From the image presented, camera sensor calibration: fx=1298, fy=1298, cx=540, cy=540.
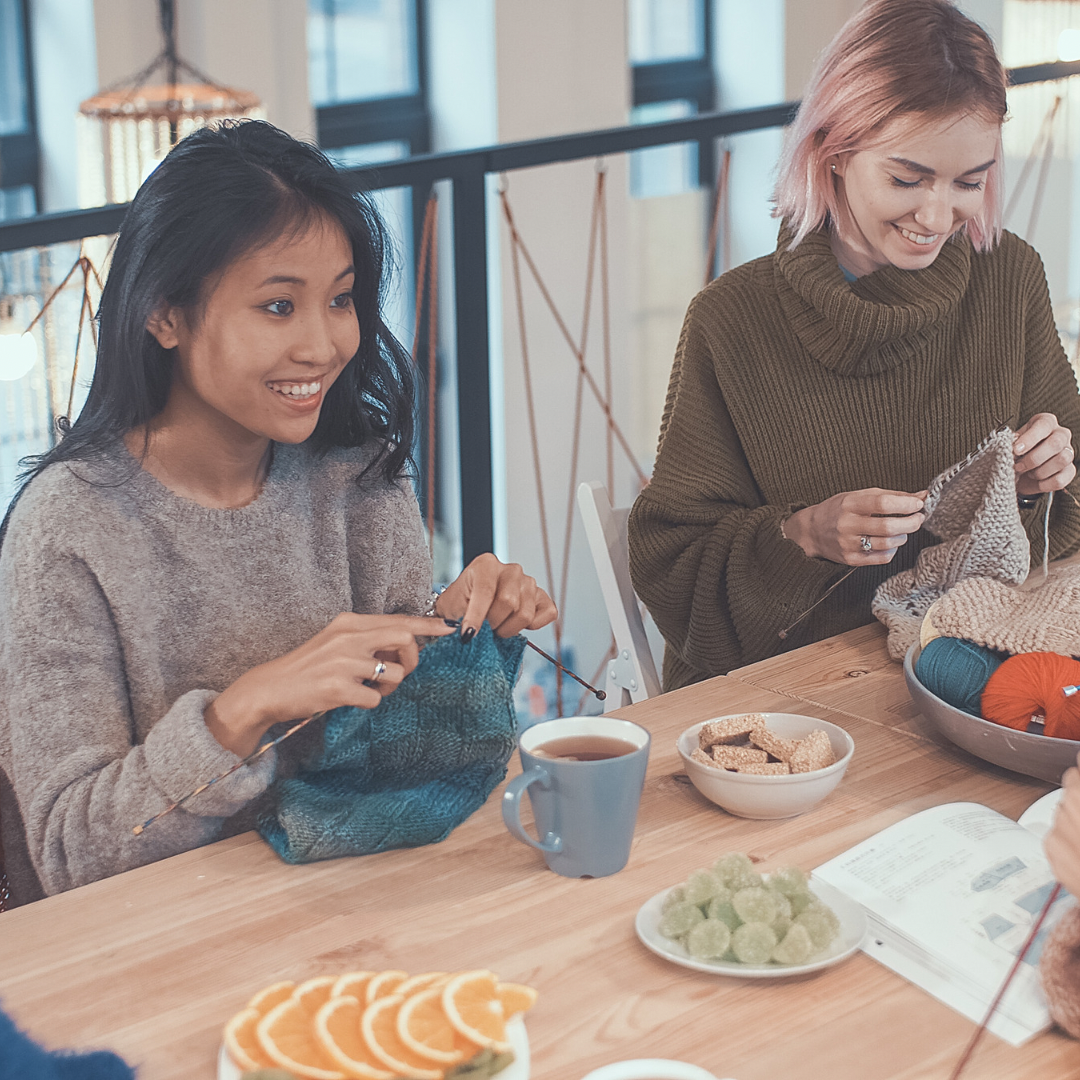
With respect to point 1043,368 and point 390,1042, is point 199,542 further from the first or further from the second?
point 1043,368

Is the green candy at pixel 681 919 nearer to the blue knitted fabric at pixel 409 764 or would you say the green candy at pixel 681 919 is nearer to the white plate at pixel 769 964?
the white plate at pixel 769 964

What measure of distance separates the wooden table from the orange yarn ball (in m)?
0.05

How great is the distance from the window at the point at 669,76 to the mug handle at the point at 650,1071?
4271mm

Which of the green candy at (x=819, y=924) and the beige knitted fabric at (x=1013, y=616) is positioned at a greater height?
the beige knitted fabric at (x=1013, y=616)

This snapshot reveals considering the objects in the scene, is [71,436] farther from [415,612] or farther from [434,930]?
[434,930]

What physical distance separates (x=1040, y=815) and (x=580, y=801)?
1.14ft

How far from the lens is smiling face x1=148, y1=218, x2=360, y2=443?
1084 mm

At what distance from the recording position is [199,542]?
3.78 feet

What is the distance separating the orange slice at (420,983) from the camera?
734 mm

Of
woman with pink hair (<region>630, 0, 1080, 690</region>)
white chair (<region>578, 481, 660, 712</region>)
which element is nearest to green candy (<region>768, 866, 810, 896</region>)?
woman with pink hair (<region>630, 0, 1080, 690</region>)

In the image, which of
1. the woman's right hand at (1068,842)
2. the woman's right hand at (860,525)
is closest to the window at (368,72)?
the woman's right hand at (860,525)

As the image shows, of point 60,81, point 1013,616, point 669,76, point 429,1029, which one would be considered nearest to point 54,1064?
A: point 429,1029

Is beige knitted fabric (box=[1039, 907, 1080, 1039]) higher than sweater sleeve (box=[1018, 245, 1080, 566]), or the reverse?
sweater sleeve (box=[1018, 245, 1080, 566])

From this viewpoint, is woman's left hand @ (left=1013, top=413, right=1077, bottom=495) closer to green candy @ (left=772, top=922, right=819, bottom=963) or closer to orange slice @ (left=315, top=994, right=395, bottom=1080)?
green candy @ (left=772, top=922, right=819, bottom=963)
